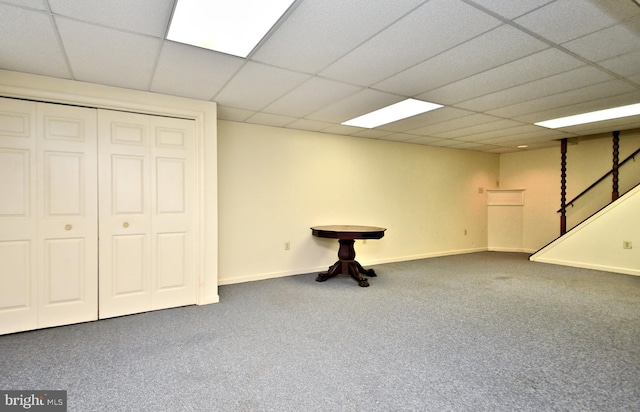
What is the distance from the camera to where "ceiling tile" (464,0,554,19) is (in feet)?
5.64

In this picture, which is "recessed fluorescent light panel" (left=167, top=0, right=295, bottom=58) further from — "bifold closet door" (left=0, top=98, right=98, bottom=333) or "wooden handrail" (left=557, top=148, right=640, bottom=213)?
"wooden handrail" (left=557, top=148, right=640, bottom=213)

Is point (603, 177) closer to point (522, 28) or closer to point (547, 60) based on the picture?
point (547, 60)

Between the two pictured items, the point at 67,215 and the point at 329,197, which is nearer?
the point at 67,215

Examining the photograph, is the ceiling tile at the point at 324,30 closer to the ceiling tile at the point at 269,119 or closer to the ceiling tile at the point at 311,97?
the ceiling tile at the point at 311,97

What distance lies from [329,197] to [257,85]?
2.51 meters

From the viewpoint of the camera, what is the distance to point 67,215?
2.89m

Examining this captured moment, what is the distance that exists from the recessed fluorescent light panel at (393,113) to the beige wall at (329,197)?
0.85 meters

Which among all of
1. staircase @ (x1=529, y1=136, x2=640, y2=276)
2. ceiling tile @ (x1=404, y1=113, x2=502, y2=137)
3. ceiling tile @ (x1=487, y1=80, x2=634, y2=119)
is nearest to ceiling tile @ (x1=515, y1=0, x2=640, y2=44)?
ceiling tile @ (x1=487, y1=80, x2=634, y2=119)

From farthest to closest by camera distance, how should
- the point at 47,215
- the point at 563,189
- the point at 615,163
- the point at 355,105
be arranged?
the point at 563,189, the point at 615,163, the point at 355,105, the point at 47,215

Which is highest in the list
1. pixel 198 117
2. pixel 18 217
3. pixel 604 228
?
pixel 198 117

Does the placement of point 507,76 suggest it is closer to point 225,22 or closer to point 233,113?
point 225,22

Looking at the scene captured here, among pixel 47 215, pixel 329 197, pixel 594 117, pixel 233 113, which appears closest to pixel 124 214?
pixel 47 215

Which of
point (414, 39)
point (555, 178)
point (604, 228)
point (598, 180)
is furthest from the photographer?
point (555, 178)

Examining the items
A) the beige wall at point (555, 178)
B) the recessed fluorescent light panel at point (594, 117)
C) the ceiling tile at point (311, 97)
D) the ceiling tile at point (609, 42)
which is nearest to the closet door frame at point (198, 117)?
the ceiling tile at point (311, 97)
